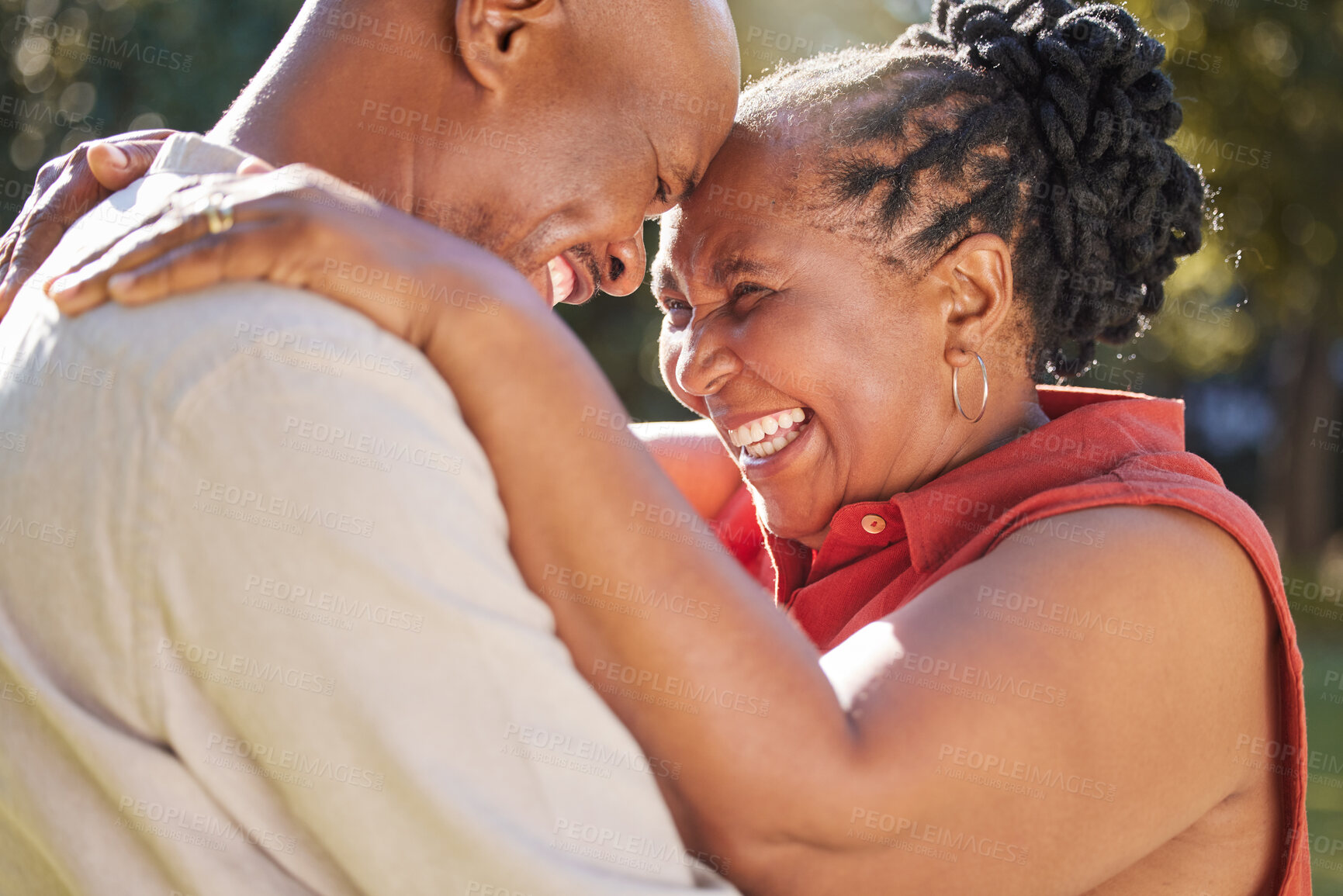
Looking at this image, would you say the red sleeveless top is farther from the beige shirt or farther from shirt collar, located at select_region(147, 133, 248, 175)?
shirt collar, located at select_region(147, 133, 248, 175)

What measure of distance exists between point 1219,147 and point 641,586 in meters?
13.0

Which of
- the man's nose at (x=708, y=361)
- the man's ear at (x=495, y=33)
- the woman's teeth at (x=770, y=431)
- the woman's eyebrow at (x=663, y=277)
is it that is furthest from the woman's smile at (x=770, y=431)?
the man's ear at (x=495, y=33)

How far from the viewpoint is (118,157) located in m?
2.12

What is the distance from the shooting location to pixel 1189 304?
1560cm

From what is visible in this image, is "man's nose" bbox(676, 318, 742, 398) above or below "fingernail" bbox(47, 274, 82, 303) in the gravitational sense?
below

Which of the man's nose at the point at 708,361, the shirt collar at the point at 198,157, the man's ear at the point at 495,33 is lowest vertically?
the man's nose at the point at 708,361

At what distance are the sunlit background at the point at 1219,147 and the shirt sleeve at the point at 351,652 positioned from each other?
11.6ft

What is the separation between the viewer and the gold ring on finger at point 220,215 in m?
1.57

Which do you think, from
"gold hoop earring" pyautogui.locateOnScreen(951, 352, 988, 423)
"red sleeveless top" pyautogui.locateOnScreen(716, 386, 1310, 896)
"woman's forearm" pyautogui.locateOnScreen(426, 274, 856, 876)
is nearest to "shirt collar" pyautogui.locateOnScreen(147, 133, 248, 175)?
"woman's forearm" pyautogui.locateOnScreen(426, 274, 856, 876)

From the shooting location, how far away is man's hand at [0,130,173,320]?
213cm

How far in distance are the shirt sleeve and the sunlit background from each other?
11.6 ft

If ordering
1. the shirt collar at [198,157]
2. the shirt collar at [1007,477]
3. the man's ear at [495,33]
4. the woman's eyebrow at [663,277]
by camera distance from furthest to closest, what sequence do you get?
the woman's eyebrow at [663,277], the shirt collar at [1007,477], the man's ear at [495,33], the shirt collar at [198,157]

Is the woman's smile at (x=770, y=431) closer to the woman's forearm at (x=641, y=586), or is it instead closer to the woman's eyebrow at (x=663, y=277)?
the woman's eyebrow at (x=663, y=277)

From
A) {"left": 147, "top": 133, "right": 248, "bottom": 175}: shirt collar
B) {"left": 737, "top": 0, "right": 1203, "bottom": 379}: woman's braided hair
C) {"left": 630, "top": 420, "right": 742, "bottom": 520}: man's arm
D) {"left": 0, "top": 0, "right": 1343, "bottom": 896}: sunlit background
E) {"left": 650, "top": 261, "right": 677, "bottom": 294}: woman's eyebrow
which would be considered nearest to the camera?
{"left": 147, "top": 133, "right": 248, "bottom": 175}: shirt collar
